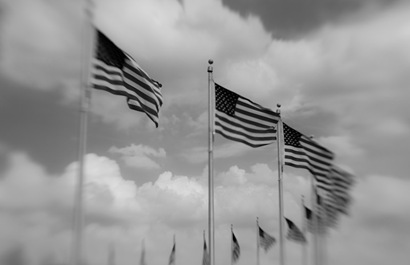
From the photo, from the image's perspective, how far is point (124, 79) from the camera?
19797mm

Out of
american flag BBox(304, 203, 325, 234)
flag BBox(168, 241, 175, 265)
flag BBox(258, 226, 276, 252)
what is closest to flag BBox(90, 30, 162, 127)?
american flag BBox(304, 203, 325, 234)

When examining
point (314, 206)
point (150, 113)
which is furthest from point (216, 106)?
point (314, 206)

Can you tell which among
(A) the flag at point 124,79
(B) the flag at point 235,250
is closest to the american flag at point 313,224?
(B) the flag at point 235,250

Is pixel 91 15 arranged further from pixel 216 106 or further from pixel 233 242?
pixel 233 242

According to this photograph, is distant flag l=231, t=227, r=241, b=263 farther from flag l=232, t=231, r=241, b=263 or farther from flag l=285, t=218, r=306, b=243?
flag l=285, t=218, r=306, b=243

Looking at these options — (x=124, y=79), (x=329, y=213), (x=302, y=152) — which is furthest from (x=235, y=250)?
(x=124, y=79)

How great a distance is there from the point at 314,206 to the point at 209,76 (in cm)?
1552

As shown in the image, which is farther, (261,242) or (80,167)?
(261,242)

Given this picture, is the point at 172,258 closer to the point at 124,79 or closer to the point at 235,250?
the point at 235,250

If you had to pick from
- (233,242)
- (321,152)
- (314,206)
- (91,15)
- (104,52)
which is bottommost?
(233,242)

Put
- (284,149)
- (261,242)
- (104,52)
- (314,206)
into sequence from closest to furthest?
(104,52) → (284,149) → (314,206) → (261,242)

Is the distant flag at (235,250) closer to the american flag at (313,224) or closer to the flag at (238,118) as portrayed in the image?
the american flag at (313,224)

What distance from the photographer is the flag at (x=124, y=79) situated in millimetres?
18578

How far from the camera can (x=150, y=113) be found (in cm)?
2092
